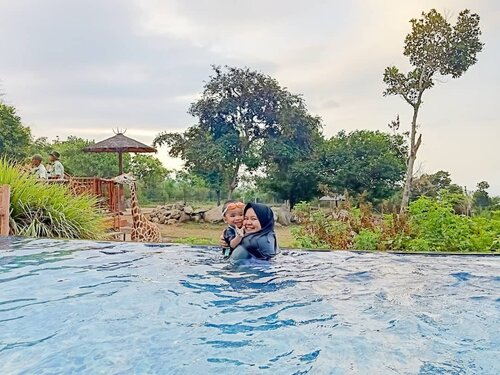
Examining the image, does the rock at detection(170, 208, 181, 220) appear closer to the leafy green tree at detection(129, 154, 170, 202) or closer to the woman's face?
the leafy green tree at detection(129, 154, 170, 202)

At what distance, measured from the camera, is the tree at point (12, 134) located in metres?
21.8

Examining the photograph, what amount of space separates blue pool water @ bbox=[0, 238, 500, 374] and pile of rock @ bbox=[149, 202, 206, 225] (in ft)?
49.6

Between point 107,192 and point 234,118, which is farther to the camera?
point 234,118

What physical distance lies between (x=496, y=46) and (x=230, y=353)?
16567mm

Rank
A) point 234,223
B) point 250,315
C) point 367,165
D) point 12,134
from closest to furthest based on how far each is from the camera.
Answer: point 250,315 < point 234,223 < point 12,134 < point 367,165

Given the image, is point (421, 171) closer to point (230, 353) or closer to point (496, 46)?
point (496, 46)

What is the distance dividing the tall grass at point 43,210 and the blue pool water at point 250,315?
180 cm

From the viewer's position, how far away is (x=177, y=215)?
2130 centimetres

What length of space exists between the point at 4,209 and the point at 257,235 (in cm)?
402

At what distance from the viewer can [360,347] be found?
2791 mm

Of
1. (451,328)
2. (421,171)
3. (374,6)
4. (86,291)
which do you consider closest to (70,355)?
(86,291)

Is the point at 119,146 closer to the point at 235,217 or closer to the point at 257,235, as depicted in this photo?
the point at 235,217

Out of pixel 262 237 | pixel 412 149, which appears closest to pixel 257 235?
pixel 262 237

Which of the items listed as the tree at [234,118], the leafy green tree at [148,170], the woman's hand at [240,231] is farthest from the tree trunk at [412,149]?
the leafy green tree at [148,170]
